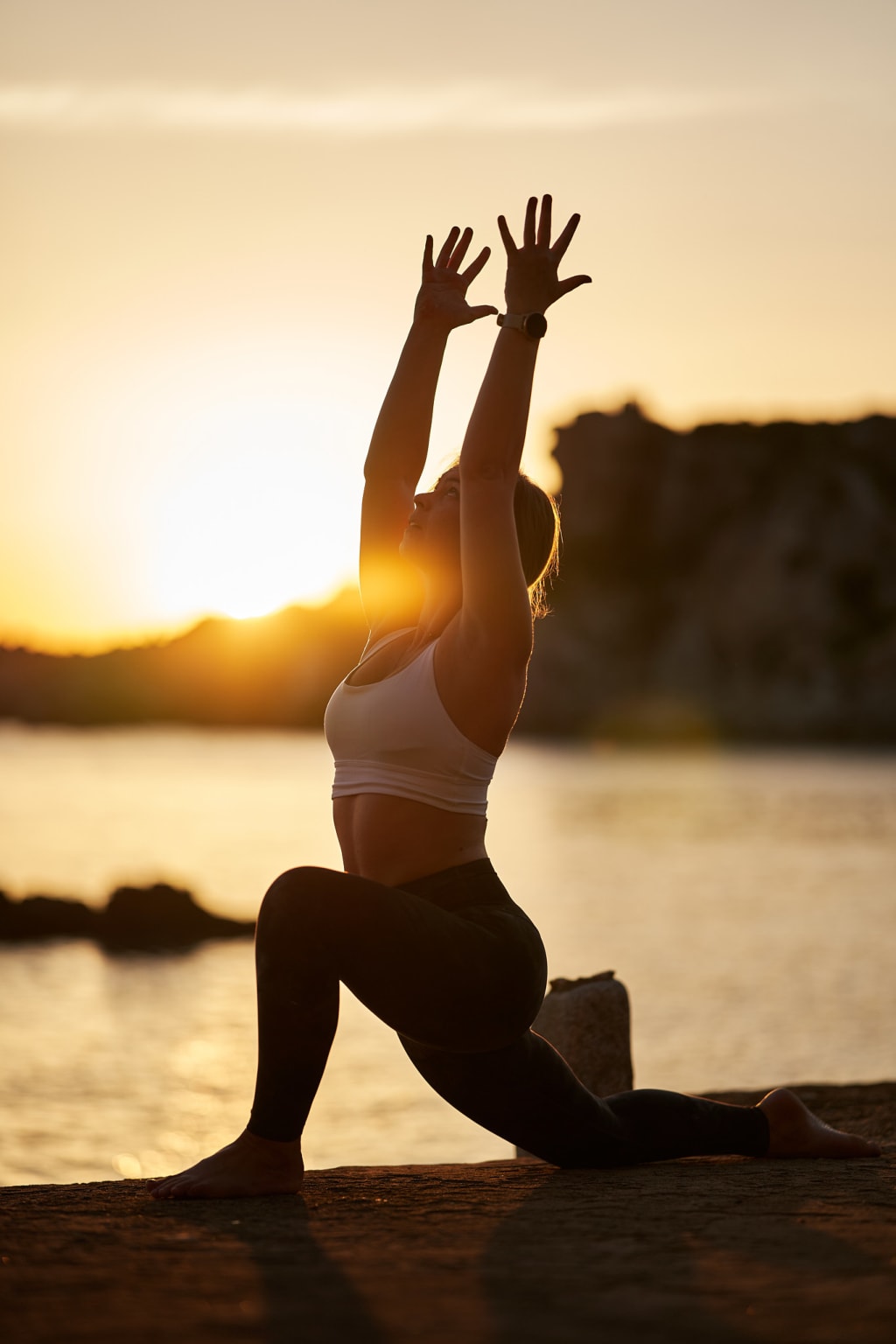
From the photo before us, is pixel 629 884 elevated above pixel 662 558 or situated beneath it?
situated beneath

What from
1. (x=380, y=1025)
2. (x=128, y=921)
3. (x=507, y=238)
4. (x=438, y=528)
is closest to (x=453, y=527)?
(x=438, y=528)

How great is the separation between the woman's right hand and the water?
10.7 metres

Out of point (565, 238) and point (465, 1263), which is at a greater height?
point (565, 238)

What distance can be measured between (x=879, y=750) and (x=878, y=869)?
7323 centimetres

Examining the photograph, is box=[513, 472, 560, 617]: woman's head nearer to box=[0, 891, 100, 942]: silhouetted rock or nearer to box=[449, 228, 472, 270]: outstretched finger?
box=[449, 228, 472, 270]: outstretched finger

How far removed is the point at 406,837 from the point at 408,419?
1407 mm

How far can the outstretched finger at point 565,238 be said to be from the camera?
3.68 m

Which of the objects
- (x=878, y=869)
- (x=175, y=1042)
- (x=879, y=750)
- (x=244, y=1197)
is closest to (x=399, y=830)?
(x=244, y=1197)

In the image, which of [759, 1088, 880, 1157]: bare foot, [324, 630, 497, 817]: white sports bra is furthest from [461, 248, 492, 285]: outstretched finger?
[759, 1088, 880, 1157]: bare foot

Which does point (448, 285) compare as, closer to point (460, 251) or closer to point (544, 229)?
point (460, 251)

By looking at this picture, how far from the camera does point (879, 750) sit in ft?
390

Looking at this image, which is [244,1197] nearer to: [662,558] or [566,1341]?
[566,1341]

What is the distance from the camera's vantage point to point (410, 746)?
11.7ft

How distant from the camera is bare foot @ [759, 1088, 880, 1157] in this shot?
4367 mm
